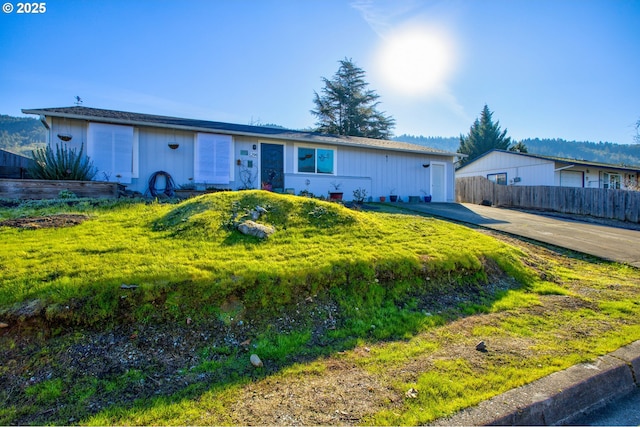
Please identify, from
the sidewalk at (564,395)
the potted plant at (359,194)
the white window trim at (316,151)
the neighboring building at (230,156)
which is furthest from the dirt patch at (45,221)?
the potted plant at (359,194)

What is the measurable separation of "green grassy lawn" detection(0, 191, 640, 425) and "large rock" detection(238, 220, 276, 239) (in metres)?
0.14

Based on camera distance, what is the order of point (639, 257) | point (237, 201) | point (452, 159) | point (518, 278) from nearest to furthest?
1. point (518, 278)
2. point (237, 201)
3. point (639, 257)
4. point (452, 159)

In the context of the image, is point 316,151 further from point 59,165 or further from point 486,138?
point 486,138

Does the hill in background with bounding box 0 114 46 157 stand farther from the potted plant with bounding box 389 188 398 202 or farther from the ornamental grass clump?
the potted plant with bounding box 389 188 398 202

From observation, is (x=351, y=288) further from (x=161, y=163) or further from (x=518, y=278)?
(x=161, y=163)

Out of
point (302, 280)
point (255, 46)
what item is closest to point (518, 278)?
point (302, 280)

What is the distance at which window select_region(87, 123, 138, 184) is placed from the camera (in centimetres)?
949

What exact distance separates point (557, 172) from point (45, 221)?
80.7ft

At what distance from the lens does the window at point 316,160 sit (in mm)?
12583

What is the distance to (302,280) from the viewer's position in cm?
366

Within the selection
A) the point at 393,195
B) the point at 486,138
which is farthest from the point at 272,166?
the point at 486,138

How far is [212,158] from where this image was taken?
10930 mm

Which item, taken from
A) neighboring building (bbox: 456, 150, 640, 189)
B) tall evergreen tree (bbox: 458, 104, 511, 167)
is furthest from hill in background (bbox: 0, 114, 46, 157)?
tall evergreen tree (bbox: 458, 104, 511, 167)

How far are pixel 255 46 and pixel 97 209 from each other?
274 inches
